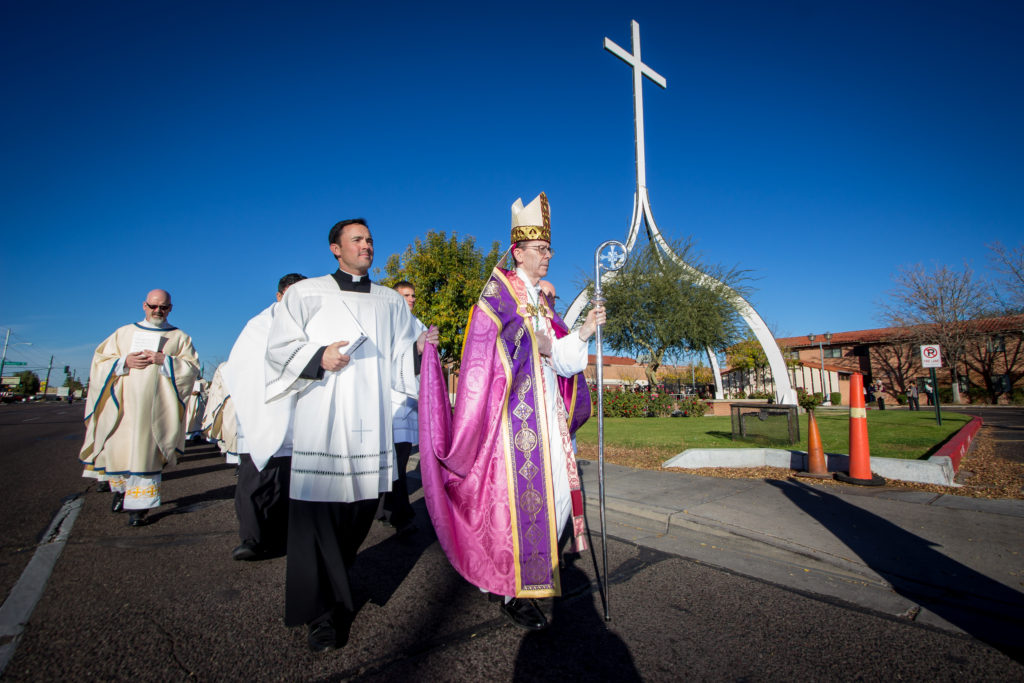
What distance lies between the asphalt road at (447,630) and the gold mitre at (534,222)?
2.08 meters

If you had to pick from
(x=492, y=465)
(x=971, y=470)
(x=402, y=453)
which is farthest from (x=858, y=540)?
(x=971, y=470)

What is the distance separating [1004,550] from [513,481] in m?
3.22

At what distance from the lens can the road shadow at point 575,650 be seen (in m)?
2.02

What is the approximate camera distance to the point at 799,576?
307cm

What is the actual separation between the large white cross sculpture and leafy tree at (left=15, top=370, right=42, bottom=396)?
339 ft

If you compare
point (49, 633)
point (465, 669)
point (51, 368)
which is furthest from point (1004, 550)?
point (51, 368)

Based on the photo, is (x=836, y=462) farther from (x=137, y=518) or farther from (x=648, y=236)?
(x=648, y=236)

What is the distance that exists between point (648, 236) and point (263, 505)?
876 inches

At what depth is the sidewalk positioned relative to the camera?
104 inches

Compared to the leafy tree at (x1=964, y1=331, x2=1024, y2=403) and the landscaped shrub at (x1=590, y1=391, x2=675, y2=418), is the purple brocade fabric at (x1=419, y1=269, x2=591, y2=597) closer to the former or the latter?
the landscaped shrub at (x1=590, y1=391, x2=675, y2=418)

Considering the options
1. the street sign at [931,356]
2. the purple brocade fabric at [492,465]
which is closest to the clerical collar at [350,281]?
the purple brocade fabric at [492,465]

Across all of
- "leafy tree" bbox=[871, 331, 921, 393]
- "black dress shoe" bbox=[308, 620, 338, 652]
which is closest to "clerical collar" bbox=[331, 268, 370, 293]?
"black dress shoe" bbox=[308, 620, 338, 652]

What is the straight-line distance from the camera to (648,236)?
23.4m

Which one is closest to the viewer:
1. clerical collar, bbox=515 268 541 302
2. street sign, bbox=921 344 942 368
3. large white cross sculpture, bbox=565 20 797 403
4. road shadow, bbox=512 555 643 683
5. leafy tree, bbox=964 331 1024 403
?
road shadow, bbox=512 555 643 683
